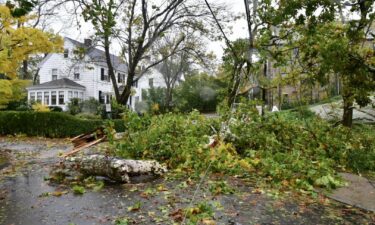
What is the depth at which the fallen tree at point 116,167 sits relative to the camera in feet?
20.9

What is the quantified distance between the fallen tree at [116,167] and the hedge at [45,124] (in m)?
10.1

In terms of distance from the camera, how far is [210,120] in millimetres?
9609

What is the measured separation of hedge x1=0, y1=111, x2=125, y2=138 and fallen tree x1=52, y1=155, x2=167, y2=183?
10.1 metres

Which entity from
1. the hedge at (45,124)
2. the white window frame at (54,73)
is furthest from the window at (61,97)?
the hedge at (45,124)

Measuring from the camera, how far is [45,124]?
17156 mm

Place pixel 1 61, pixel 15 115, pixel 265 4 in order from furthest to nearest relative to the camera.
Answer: pixel 15 115, pixel 1 61, pixel 265 4

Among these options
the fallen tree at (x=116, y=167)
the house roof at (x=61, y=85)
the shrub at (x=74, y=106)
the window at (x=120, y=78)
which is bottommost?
→ the fallen tree at (x=116, y=167)

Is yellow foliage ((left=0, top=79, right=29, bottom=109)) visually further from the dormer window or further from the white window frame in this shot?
the white window frame

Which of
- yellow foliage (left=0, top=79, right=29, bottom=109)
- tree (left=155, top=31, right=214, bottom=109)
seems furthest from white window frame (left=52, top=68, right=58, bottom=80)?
yellow foliage (left=0, top=79, right=29, bottom=109)

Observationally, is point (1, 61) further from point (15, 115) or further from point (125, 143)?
point (15, 115)

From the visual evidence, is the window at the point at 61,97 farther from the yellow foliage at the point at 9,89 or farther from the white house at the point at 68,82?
the yellow foliage at the point at 9,89

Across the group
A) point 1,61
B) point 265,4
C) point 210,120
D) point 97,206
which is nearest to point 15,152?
point 1,61

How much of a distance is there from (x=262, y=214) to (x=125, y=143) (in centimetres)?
405

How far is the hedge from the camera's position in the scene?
16938 millimetres
